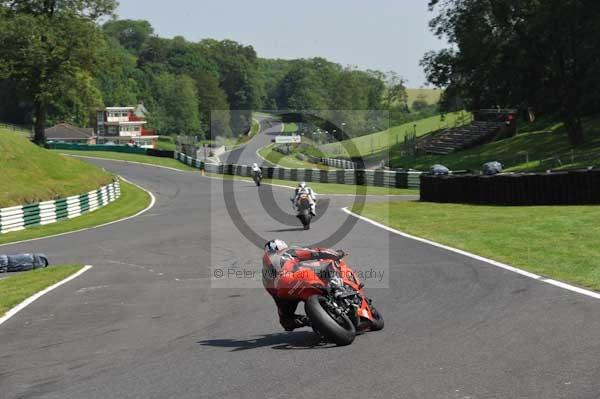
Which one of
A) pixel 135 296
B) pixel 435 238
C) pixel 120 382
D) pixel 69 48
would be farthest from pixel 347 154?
pixel 120 382

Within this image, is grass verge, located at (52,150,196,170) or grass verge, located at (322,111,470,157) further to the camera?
grass verge, located at (322,111,470,157)

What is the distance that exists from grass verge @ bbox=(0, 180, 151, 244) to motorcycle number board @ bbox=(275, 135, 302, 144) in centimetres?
6587

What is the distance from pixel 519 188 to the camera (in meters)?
31.3

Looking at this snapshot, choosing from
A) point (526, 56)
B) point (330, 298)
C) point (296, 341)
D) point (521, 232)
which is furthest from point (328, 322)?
point (526, 56)

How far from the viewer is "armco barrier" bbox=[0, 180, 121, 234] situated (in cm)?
3399

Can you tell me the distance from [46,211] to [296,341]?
29284 mm

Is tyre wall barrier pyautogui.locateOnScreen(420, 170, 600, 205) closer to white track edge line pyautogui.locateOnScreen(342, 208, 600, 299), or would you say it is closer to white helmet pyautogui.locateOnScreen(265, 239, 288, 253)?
white track edge line pyautogui.locateOnScreen(342, 208, 600, 299)

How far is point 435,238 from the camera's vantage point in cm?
2252

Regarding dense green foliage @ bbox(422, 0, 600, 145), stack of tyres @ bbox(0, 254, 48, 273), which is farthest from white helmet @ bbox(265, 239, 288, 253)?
dense green foliage @ bbox(422, 0, 600, 145)

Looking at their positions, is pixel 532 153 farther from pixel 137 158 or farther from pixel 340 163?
pixel 137 158

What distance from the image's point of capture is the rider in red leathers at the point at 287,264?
1014 cm

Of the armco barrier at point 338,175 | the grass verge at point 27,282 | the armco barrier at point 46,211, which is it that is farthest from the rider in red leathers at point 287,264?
the armco barrier at point 338,175

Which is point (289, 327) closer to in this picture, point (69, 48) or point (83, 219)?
point (83, 219)

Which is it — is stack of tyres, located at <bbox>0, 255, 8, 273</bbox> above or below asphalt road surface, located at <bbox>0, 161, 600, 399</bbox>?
below
